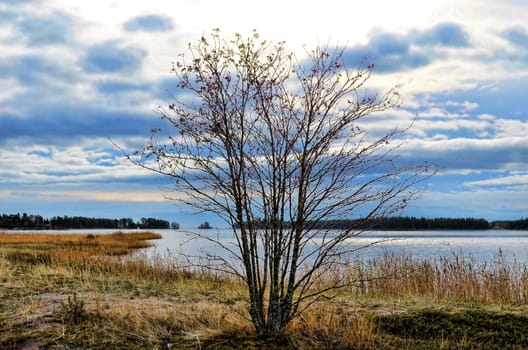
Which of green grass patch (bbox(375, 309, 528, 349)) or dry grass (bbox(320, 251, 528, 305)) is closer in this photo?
green grass patch (bbox(375, 309, 528, 349))

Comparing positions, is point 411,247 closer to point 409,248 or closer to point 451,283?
point 409,248

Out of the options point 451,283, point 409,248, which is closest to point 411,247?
point 409,248

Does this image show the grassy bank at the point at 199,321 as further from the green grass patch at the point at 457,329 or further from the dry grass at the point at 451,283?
the dry grass at the point at 451,283

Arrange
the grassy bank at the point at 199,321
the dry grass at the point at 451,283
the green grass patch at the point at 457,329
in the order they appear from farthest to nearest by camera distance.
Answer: the dry grass at the point at 451,283 < the green grass patch at the point at 457,329 < the grassy bank at the point at 199,321

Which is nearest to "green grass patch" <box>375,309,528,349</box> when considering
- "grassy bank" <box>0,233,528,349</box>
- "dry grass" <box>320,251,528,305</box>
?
"grassy bank" <box>0,233,528,349</box>

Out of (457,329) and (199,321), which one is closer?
(199,321)

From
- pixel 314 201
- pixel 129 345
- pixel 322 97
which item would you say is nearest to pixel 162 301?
pixel 129 345

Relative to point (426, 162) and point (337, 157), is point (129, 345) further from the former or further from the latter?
point (426, 162)

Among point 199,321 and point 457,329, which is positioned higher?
point 199,321

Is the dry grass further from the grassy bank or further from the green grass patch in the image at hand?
the green grass patch

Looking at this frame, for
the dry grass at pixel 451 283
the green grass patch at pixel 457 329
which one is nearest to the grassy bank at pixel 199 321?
the green grass patch at pixel 457 329

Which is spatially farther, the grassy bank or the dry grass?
the dry grass

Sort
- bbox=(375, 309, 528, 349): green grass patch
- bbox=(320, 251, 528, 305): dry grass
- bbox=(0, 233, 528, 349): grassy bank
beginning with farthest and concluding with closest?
bbox=(320, 251, 528, 305): dry grass < bbox=(375, 309, 528, 349): green grass patch < bbox=(0, 233, 528, 349): grassy bank

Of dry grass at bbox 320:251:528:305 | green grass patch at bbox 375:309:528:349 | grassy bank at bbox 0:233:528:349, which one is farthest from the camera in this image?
dry grass at bbox 320:251:528:305
